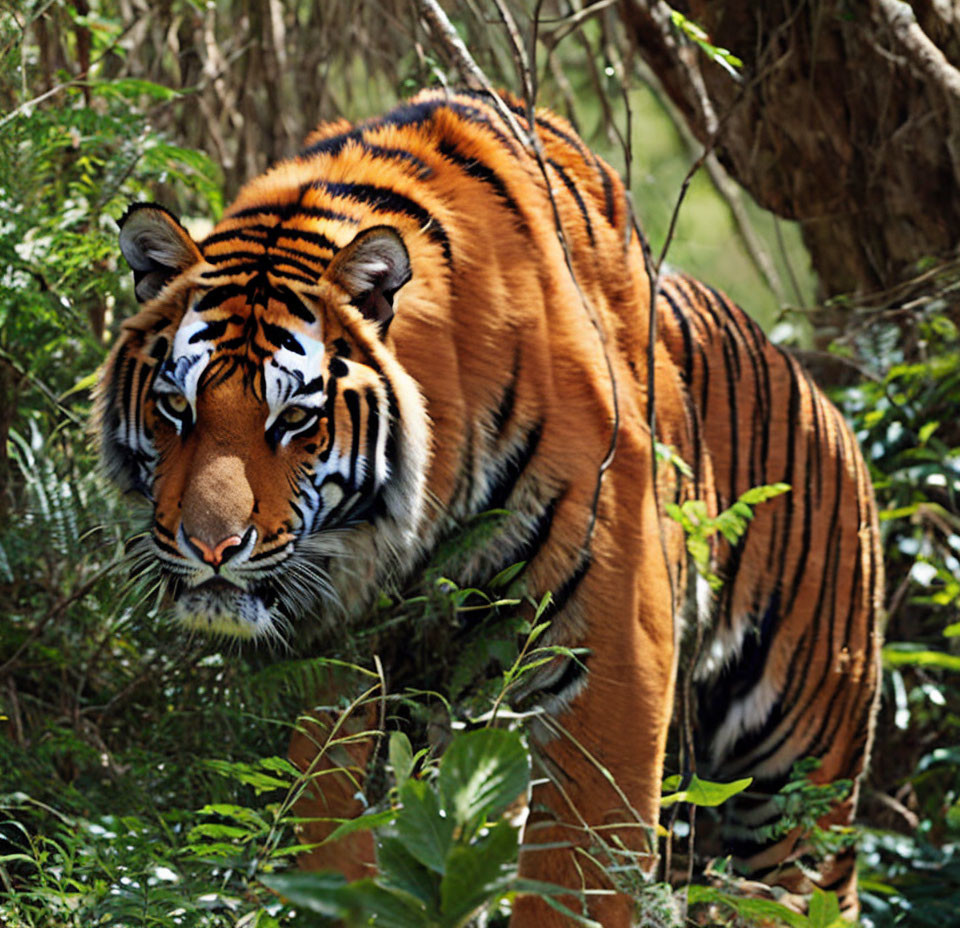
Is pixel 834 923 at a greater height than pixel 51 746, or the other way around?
pixel 51 746

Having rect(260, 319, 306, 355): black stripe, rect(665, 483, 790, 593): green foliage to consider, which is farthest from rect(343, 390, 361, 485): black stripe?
rect(665, 483, 790, 593): green foliage

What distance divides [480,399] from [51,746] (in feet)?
3.44

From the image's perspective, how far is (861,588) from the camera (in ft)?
11.8

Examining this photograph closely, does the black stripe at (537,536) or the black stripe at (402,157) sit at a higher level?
the black stripe at (402,157)

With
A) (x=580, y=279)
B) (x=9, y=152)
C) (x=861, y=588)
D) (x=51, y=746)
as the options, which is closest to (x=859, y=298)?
(x=861, y=588)

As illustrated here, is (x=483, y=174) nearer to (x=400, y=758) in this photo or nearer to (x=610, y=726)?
(x=610, y=726)

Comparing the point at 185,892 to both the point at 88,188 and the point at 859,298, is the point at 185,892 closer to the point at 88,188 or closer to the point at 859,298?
the point at 88,188

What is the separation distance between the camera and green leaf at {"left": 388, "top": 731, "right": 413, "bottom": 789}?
1.49 m

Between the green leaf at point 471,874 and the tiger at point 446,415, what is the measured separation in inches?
21.0

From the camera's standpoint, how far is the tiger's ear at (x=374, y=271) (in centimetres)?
217

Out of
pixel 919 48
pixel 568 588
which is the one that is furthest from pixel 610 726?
pixel 919 48

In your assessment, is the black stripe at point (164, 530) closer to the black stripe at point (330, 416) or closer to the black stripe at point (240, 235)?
the black stripe at point (330, 416)

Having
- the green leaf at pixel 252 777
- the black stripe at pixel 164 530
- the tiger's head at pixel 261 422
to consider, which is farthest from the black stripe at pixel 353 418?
the green leaf at pixel 252 777

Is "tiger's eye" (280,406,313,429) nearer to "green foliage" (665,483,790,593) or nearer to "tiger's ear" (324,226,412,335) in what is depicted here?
"tiger's ear" (324,226,412,335)
